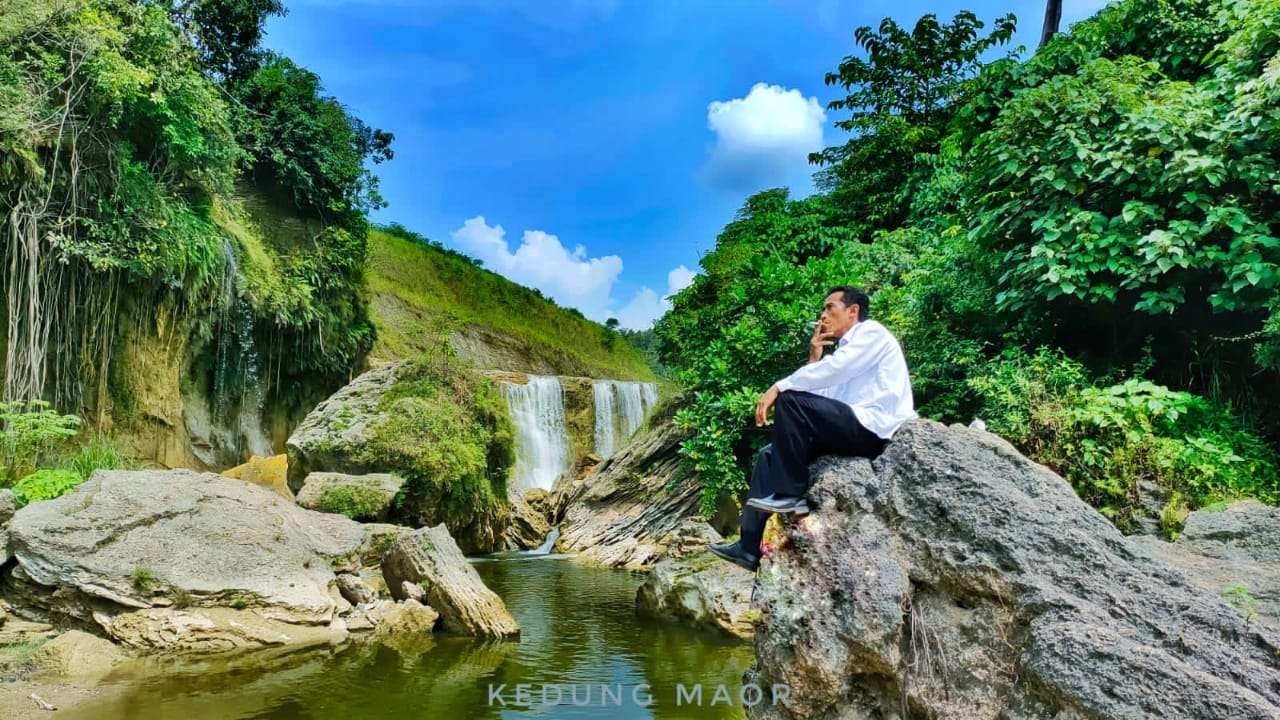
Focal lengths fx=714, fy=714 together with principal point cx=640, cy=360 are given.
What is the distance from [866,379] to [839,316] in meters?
0.47

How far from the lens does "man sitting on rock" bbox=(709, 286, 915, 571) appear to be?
3600 millimetres

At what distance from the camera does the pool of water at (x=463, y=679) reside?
17.3 feet

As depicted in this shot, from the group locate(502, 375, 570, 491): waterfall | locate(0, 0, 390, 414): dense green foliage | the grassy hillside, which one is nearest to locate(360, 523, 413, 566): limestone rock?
locate(0, 0, 390, 414): dense green foliage

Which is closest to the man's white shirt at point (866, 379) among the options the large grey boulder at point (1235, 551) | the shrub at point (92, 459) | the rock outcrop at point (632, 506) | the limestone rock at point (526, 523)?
the large grey boulder at point (1235, 551)

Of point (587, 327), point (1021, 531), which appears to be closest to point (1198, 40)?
point (1021, 531)

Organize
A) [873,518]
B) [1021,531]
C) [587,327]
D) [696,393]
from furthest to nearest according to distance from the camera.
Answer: [587,327] < [696,393] < [873,518] < [1021,531]

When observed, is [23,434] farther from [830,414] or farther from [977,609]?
[977,609]

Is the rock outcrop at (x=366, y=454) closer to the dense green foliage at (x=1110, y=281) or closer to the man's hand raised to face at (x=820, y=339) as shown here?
the dense green foliage at (x=1110, y=281)

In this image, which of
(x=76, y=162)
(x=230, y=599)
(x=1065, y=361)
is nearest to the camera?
(x=230, y=599)

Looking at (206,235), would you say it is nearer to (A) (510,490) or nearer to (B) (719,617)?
(A) (510,490)

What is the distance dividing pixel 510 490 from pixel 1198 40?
14.4 meters

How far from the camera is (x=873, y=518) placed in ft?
11.4

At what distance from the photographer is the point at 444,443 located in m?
13.5

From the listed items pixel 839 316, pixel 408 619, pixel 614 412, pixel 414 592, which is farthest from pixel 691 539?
pixel 614 412
